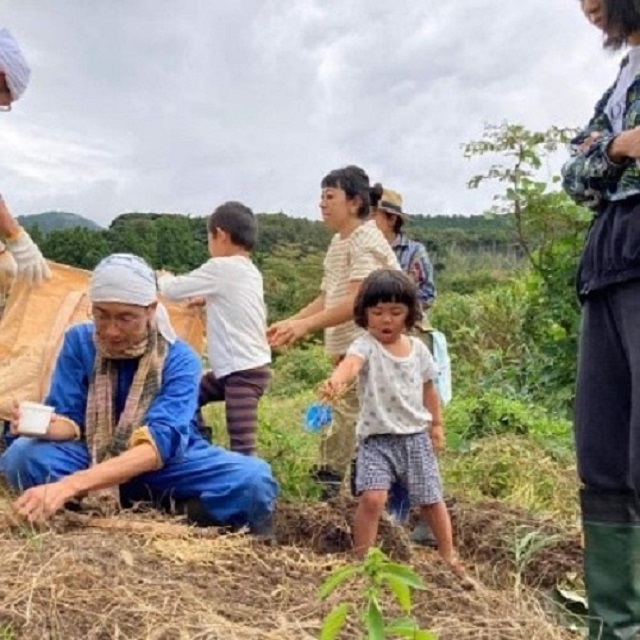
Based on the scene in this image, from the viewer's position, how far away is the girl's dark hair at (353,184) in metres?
4.06

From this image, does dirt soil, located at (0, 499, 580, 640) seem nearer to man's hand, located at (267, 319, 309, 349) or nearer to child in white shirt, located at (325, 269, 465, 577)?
child in white shirt, located at (325, 269, 465, 577)

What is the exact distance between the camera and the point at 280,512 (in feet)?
11.7

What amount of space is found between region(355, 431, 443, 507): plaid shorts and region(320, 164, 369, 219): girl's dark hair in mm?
1085

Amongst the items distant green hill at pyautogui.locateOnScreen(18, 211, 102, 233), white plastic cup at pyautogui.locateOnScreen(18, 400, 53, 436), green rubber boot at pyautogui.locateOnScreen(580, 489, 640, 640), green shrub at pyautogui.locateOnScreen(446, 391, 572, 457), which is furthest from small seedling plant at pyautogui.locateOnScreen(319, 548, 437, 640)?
distant green hill at pyautogui.locateOnScreen(18, 211, 102, 233)

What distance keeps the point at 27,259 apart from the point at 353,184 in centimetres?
122

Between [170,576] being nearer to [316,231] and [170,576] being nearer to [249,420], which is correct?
[249,420]

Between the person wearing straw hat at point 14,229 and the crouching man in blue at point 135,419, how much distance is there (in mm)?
666

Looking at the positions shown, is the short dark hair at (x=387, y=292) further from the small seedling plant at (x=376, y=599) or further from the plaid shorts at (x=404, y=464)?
the small seedling plant at (x=376, y=599)

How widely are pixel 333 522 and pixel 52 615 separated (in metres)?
1.41

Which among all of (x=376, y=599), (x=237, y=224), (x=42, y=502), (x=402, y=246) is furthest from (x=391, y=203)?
(x=376, y=599)

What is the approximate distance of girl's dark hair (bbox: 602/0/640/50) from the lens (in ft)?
7.18

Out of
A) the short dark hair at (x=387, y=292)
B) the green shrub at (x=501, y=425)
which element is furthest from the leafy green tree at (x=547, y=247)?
the short dark hair at (x=387, y=292)

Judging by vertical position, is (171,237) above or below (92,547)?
above

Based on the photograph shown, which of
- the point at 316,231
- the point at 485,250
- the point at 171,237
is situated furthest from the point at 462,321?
the point at 316,231
